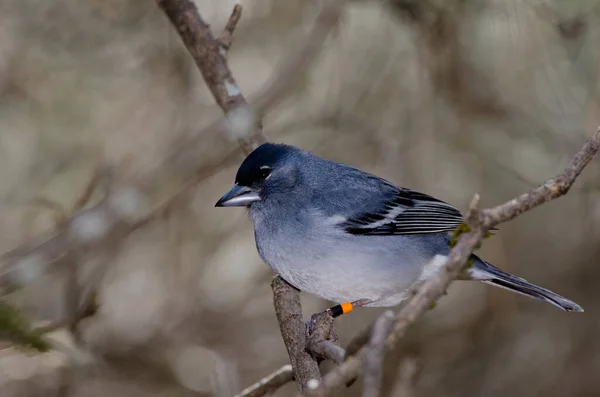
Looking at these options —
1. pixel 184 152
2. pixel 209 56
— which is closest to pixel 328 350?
pixel 184 152

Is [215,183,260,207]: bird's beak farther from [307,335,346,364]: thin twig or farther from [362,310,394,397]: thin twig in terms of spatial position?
[362,310,394,397]: thin twig

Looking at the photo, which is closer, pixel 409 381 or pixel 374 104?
pixel 409 381

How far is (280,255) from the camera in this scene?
451 cm

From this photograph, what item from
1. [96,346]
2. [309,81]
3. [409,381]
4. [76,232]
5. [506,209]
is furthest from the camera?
[309,81]

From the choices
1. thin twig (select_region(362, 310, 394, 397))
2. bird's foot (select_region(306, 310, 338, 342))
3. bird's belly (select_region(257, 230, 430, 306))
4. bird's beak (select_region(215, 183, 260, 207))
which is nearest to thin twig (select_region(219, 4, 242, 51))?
bird's beak (select_region(215, 183, 260, 207))

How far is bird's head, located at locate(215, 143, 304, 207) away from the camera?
4.78 metres

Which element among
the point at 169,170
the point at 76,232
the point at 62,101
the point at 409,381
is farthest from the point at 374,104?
the point at 409,381

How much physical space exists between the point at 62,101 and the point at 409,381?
16.0ft

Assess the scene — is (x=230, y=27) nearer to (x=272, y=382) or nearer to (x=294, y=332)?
(x=294, y=332)

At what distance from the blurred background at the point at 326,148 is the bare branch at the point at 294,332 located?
1780 millimetres

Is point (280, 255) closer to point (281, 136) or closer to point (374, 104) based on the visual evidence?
point (281, 136)

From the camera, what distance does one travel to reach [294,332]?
4156 millimetres

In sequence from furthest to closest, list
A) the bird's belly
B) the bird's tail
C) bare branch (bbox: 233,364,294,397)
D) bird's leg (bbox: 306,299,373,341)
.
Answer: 1. the bird's tail
2. the bird's belly
3. bare branch (bbox: 233,364,294,397)
4. bird's leg (bbox: 306,299,373,341)

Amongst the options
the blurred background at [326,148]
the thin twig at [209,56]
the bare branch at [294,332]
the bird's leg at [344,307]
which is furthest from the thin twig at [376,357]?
the blurred background at [326,148]
